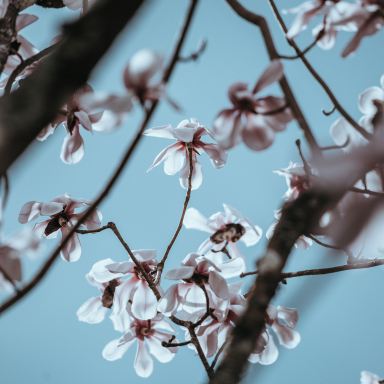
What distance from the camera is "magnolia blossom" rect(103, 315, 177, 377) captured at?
152cm

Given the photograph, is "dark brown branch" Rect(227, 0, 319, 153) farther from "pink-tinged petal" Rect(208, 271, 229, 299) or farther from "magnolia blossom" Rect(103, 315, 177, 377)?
"magnolia blossom" Rect(103, 315, 177, 377)

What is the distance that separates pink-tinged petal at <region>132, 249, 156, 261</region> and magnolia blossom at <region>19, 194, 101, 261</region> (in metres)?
0.20

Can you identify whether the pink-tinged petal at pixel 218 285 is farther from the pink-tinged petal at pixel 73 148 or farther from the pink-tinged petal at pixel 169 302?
the pink-tinged petal at pixel 73 148

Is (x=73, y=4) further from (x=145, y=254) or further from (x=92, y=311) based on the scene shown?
(x=92, y=311)

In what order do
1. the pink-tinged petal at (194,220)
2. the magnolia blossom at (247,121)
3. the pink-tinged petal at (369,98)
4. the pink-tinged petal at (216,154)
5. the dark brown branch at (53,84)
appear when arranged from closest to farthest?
the dark brown branch at (53,84) < the magnolia blossom at (247,121) < the pink-tinged petal at (369,98) < the pink-tinged petal at (194,220) < the pink-tinged petal at (216,154)

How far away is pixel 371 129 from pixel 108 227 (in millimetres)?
661

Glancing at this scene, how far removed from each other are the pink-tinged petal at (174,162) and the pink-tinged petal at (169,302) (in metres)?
0.39

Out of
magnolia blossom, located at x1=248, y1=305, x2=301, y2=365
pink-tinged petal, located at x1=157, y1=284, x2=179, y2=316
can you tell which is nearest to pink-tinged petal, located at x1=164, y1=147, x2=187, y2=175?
pink-tinged petal, located at x1=157, y1=284, x2=179, y2=316

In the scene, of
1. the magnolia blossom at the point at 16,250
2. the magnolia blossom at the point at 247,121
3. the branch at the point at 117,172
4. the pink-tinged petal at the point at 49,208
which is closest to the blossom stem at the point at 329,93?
the magnolia blossom at the point at 247,121

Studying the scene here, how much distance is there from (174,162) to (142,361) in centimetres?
59

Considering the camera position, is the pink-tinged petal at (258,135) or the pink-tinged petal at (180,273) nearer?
the pink-tinged petal at (258,135)

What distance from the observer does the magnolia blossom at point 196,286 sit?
121 cm

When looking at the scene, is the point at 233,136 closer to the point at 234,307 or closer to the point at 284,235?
the point at 284,235

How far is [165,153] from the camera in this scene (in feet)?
4.98
